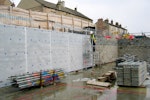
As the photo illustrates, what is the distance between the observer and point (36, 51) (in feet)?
36.1

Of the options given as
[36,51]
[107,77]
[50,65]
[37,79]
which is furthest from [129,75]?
[36,51]

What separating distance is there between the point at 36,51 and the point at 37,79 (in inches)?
87.9

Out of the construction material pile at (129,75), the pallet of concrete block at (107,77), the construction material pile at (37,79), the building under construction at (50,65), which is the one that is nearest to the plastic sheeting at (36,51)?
the building under construction at (50,65)

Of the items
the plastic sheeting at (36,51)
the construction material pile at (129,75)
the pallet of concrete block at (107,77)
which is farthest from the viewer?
the pallet of concrete block at (107,77)

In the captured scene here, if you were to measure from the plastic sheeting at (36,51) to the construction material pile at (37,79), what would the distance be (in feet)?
3.21

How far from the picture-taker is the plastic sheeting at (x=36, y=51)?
30.0 ft

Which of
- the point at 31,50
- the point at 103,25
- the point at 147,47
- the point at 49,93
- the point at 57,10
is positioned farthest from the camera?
the point at 103,25

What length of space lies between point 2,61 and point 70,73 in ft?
20.6

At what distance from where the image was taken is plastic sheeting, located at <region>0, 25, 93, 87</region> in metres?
9.14

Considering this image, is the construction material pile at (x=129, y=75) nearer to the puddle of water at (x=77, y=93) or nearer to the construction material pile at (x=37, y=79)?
the puddle of water at (x=77, y=93)

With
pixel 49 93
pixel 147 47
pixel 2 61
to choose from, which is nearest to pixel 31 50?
pixel 2 61

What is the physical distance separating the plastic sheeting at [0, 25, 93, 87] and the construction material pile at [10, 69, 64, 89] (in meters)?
0.98

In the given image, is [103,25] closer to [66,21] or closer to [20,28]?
[66,21]

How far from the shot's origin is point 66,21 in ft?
62.3
